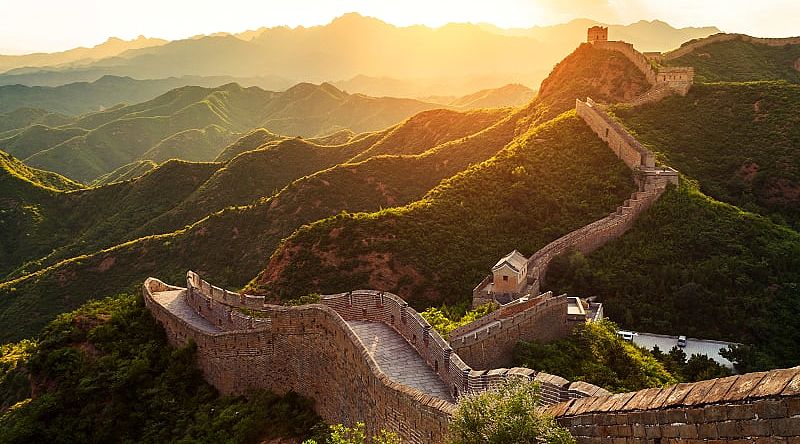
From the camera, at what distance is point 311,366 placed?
1808 centimetres

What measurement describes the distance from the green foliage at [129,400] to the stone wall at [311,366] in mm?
586

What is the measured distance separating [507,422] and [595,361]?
43.7ft

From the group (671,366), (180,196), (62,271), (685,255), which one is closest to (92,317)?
(671,366)

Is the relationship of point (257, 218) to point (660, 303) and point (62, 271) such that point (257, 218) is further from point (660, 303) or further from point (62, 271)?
point (660, 303)

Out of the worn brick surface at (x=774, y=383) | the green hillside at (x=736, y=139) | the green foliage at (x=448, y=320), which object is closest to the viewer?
the worn brick surface at (x=774, y=383)

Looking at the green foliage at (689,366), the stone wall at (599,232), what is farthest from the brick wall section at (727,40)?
the green foliage at (689,366)

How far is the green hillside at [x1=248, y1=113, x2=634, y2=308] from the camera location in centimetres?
3519

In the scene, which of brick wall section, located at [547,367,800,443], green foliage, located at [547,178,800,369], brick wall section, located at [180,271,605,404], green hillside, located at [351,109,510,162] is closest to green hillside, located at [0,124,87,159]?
green hillside, located at [351,109,510,162]

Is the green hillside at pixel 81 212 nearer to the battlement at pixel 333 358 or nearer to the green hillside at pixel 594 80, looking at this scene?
the green hillside at pixel 594 80

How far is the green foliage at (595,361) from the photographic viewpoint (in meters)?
17.6

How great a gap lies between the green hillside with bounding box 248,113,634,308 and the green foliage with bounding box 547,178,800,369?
398 centimetres

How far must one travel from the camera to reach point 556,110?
58469 millimetres

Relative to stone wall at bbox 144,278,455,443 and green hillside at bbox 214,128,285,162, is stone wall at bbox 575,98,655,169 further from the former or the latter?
green hillside at bbox 214,128,285,162

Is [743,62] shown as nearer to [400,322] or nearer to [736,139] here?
[736,139]
